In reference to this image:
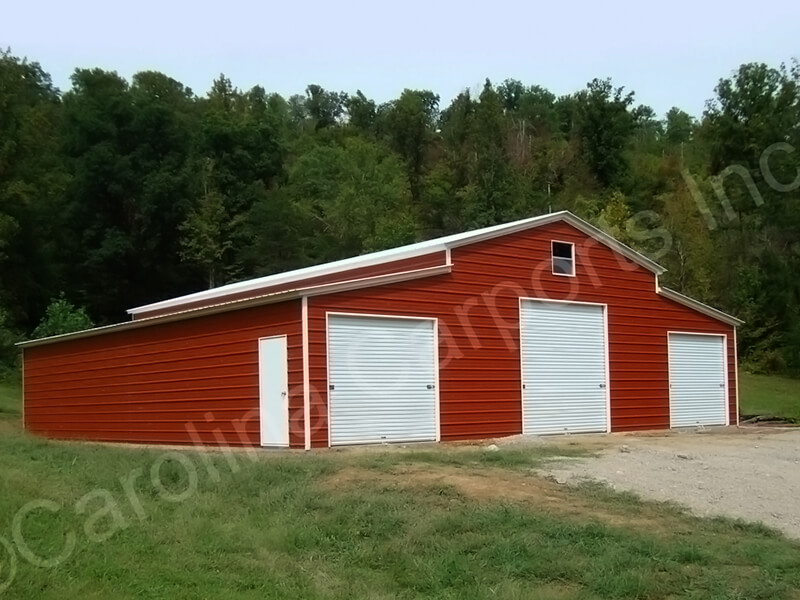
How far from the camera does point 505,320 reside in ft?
61.9

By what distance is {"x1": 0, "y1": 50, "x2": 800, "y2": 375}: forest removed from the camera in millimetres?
41094

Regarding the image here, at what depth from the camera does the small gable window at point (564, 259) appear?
2028 cm

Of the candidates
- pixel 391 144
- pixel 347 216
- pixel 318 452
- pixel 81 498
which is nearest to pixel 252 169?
pixel 347 216

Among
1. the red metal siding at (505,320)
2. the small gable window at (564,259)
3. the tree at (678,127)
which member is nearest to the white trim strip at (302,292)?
the red metal siding at (505,320)

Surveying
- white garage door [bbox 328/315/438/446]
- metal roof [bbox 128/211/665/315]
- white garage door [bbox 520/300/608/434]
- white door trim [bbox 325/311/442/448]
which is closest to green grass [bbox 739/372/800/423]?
white garage door [bbox 520/300/608/434]

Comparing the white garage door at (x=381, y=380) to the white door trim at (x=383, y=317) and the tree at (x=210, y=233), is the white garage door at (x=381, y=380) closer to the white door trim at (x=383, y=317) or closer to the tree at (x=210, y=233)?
the white door trim at (x=383, y=317)

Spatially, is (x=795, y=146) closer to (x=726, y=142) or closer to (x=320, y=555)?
(x=726, y=142)

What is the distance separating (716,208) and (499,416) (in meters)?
30.3

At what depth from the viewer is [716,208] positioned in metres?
45.0

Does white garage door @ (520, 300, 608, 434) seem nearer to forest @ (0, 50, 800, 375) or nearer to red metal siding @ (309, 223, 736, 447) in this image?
red metal siding @ (309, 223, 736, 447)

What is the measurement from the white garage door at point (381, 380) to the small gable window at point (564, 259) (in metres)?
4.11

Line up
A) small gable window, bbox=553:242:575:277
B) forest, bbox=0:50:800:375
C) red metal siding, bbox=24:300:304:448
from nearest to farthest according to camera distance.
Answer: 1. red metal siding, bbox=24:300:304:448
2. small gable window, bbox=553:242:575:277
3. forest, bbox=0:50:800:375

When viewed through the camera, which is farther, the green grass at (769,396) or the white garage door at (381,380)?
the green grass at (769,396)

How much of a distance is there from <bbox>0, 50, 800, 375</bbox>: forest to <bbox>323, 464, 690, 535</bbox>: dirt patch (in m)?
27.5
